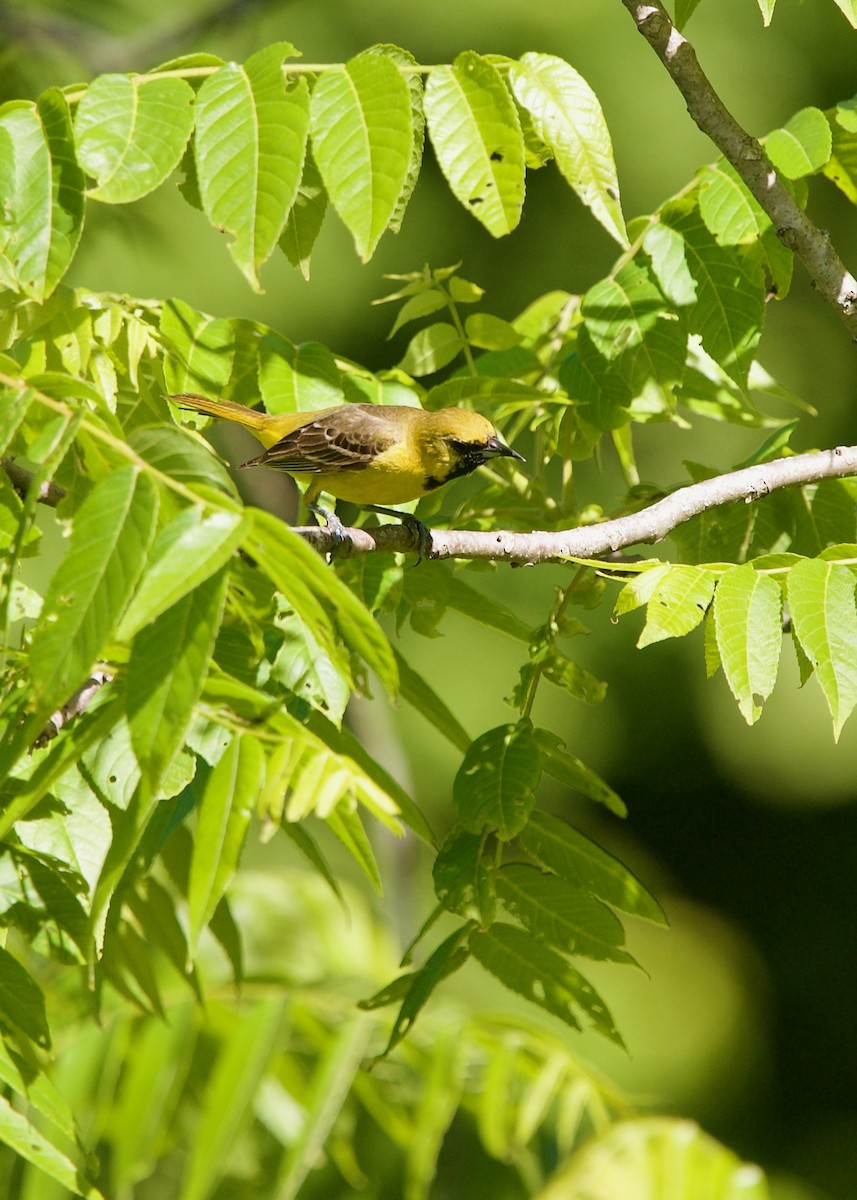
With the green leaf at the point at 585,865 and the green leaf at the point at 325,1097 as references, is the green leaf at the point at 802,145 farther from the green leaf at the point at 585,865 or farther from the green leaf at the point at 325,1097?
the green leaf at the point at 325,1097

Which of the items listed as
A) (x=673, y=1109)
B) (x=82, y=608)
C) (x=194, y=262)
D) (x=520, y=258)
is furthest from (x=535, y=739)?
(x=673, y=1109)

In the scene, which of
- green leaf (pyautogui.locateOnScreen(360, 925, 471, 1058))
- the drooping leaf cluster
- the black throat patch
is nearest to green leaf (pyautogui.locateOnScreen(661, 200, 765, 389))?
the drooping leaf cluster

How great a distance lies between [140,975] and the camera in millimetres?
2492

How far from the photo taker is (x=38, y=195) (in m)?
2.10

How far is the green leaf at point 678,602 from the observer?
1989mm

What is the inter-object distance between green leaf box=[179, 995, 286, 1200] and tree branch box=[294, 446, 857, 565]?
4.41 feet

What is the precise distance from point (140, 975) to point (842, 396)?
5.03m

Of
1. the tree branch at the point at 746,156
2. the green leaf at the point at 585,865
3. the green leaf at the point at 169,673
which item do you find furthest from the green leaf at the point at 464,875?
the tree branch at the point at 746,156

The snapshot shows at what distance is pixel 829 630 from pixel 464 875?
2.58 feet

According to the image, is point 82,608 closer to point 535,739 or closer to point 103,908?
point 103,908

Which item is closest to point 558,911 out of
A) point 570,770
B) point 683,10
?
point 570,770

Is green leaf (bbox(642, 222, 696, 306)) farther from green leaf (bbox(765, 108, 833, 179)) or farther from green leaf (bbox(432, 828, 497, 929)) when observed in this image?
green leaf (bbox(432, 828, 497, 929))

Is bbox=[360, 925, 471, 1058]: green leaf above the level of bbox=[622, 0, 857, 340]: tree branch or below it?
below

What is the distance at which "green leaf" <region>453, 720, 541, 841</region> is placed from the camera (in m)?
2.16
